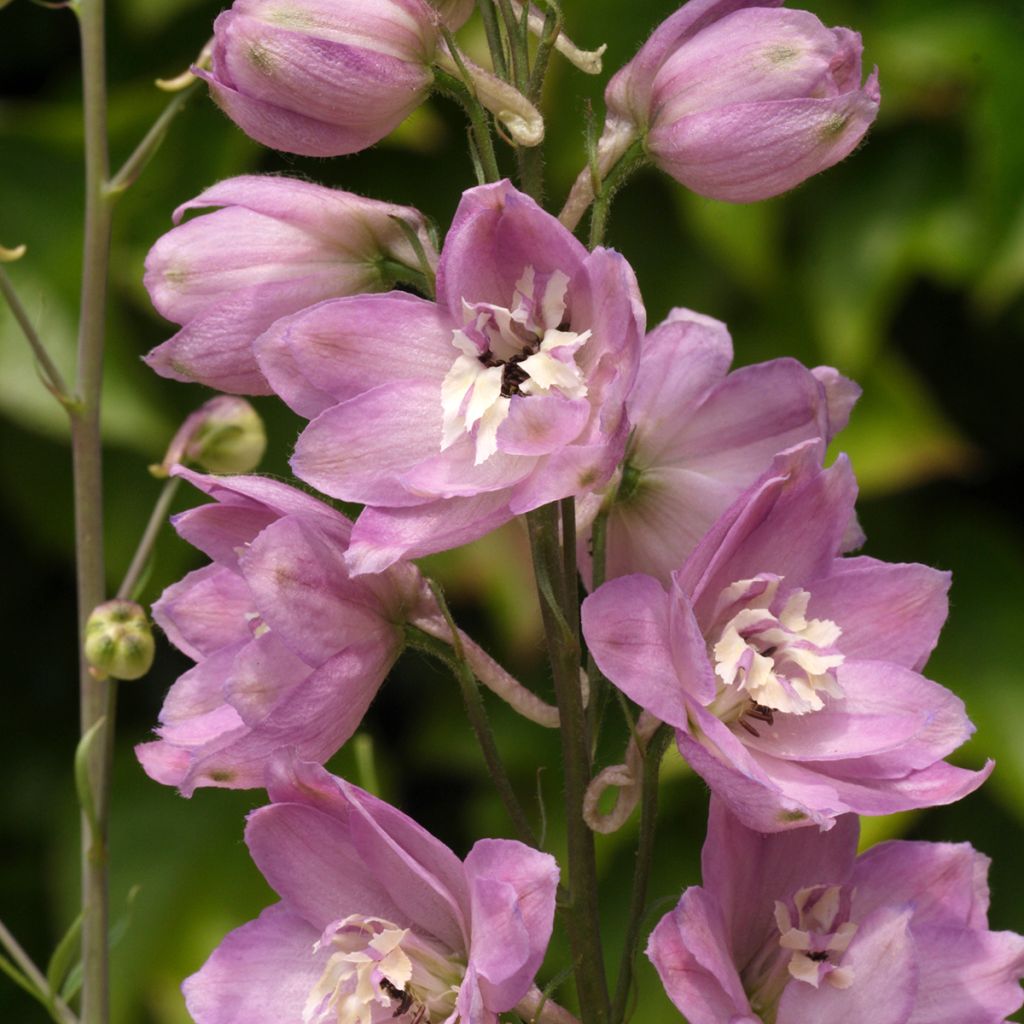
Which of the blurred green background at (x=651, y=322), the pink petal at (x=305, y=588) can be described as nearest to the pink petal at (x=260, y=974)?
the pink petal at (x=305, y=588)

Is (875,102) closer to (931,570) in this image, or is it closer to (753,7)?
(753,7)

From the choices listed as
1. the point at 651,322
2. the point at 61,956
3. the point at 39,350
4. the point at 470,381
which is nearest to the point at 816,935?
the point at 470,381

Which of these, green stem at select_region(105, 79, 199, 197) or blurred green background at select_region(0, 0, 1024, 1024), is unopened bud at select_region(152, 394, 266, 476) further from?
blurred green background at select_region(0, 0, 1024, 1024)

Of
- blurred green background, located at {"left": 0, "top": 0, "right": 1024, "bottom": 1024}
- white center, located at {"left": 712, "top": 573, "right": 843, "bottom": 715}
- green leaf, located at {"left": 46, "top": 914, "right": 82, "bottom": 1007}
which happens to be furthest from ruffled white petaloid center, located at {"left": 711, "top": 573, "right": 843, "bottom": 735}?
blurred green background, located at {"left": 0, "top": 0, "right": 1024, "bottom": 1024}

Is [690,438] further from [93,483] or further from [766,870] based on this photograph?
[93,483]

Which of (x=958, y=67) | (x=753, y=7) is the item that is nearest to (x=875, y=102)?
(x=753, y=7)
